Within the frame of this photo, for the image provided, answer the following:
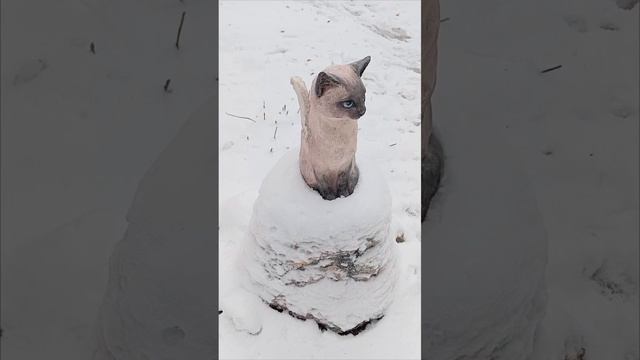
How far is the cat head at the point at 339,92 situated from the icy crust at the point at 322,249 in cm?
38

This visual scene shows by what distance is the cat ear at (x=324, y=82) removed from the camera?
1715 mm

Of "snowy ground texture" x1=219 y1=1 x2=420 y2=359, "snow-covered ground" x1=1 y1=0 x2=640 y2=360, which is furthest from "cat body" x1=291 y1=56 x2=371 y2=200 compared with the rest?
"snow-covered ground" x1=1 y1=0 x2=640 y2=360

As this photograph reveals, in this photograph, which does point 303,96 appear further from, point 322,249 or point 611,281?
point 611,281

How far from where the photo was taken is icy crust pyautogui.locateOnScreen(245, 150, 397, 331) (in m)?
2.03

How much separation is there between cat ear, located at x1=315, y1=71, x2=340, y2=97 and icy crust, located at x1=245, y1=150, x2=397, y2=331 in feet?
1.37

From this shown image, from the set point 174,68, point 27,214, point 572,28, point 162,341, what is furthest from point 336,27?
point 162,341

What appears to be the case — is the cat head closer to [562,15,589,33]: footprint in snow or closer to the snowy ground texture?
the snowy ground texture

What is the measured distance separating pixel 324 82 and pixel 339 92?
0.05 meters

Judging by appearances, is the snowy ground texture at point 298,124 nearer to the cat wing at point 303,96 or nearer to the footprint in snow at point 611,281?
the cat wing at point 303,96

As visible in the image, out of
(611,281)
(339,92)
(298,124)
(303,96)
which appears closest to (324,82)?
(339,92)

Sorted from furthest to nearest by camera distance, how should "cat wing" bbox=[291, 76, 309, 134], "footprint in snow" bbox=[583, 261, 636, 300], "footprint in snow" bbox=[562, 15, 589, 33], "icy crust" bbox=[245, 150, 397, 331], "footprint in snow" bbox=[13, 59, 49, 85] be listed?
"footprint in snow" bbox=[562, 15, 589, 33] < "footprint in snow" bbox=[13, 59, 49, 85] < "footprint in snow" bbox=[583, 261, 636, 300] < "icy crust" bbox=[245, 150, 397, 331] < "cat wing" bbox=[291, 76, 309, 134]

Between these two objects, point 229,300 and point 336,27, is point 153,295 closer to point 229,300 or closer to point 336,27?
point 229,300

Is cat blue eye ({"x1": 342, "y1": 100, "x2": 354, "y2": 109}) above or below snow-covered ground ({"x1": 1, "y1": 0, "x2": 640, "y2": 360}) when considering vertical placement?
above

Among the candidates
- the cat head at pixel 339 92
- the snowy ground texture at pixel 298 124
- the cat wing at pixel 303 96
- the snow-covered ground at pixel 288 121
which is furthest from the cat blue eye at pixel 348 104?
the snow-covered ground at pixel 288 121
